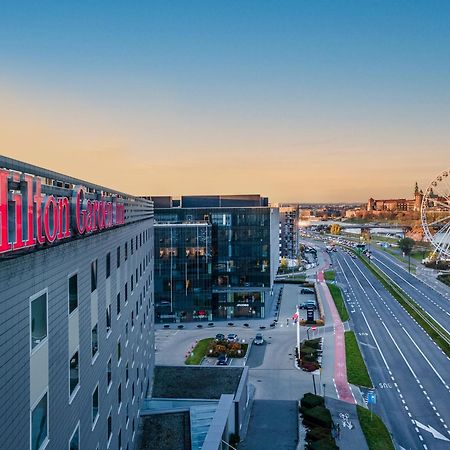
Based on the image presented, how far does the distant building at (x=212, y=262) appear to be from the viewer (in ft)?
288

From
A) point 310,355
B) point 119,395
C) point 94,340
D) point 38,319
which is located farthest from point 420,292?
point 38,319

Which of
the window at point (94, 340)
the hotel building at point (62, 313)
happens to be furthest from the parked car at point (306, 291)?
the window at point (94, 340)

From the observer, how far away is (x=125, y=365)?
3219 centimetres

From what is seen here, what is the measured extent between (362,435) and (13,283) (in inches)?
1456

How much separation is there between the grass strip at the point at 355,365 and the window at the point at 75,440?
40372 millimetres

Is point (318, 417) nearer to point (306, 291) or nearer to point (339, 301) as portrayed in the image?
point (339, 301)

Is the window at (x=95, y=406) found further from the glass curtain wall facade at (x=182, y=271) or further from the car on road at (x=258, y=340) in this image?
the glass curtain wall facade at (x=182, y=271)

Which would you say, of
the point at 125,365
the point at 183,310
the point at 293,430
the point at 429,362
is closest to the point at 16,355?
the point at 125,365

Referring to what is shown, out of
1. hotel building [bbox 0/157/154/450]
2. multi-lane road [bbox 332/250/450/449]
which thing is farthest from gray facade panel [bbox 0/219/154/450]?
multi-lane road [bbox 332/250/450/449]

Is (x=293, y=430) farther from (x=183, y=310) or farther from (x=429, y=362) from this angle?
(x=183, y=310)

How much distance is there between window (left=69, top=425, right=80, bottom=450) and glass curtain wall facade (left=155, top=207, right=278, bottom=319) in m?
69.9

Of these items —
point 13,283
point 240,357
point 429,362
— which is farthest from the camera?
point 240,357

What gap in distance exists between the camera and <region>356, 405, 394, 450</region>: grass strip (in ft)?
128

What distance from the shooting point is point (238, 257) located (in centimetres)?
9112
